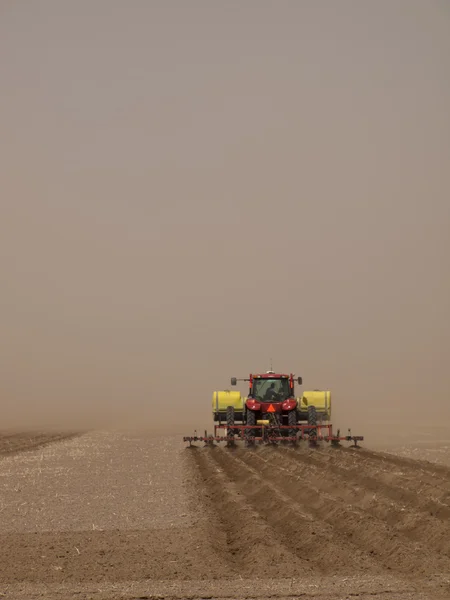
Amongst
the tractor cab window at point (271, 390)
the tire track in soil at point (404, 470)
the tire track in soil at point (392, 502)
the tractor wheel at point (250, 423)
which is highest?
the tractor cab window at point (271, 390)

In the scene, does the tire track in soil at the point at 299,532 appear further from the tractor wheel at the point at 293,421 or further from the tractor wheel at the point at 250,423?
the tractor wheel at the point at 293,421

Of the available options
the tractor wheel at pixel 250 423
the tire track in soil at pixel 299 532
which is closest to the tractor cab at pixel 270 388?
the tractor wheel at pixel 250 423

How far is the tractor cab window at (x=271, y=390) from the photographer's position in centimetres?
3691

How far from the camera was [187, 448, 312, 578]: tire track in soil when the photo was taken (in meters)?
12.7

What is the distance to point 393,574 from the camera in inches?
480

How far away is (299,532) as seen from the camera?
49.2 feet

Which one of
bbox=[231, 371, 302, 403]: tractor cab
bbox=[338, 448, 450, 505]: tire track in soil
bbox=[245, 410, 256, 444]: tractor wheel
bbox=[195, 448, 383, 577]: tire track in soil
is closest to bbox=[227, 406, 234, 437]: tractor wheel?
bbox=[245, 410, 256, 444]: tractor wheel

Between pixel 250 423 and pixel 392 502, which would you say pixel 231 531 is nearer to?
pixel 392 502

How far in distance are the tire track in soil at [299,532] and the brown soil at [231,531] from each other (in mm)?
35

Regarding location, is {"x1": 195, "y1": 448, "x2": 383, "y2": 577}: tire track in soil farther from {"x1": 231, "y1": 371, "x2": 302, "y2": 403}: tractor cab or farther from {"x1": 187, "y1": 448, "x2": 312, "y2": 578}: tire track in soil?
{"x1": 231, "y1": 371, "x2": 302, "y2": 403}: tractor cab

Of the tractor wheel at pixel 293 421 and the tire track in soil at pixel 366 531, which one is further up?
the tractor wheel at pixel 293 421

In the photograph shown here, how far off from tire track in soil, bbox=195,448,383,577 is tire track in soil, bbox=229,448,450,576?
190 millimetres

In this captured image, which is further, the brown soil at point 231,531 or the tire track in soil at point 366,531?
the tire track in soil at point 366,531

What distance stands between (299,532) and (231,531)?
1333 mm
